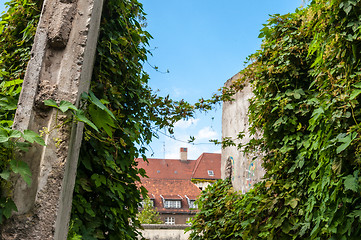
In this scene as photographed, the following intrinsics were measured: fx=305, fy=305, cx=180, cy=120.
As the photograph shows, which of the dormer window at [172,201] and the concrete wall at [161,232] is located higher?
the dormer window at [172,201]

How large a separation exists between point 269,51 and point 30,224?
363 centimetres

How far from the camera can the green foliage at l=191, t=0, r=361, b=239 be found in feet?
8.28

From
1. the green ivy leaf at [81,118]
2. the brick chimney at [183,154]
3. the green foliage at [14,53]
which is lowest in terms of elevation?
the green ivy leaf at [81,118]

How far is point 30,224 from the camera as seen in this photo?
65.1 inches

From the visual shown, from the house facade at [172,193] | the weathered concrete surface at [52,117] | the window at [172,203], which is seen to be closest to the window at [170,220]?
the house facade at [172,193]

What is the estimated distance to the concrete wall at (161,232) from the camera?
308 inches

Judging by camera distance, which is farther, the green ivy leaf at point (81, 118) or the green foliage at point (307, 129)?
the green foliage at point (307, 129)

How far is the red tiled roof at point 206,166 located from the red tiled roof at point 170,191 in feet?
10.8

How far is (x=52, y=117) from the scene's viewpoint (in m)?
1.83

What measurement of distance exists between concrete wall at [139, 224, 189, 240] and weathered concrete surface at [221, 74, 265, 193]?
2.67 metres

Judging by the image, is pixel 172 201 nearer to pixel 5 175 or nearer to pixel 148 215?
pixel 148 215

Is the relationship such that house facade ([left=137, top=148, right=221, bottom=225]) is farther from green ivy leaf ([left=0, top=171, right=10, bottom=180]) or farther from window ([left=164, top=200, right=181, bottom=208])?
green ivy leaf ([left=0, top=171, right=10, bottom=180])

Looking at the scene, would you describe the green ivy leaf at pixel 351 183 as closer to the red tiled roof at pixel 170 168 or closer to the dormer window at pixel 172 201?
the dormer window at pixel 172 201

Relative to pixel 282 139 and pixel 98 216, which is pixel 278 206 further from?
pixel 98 216
